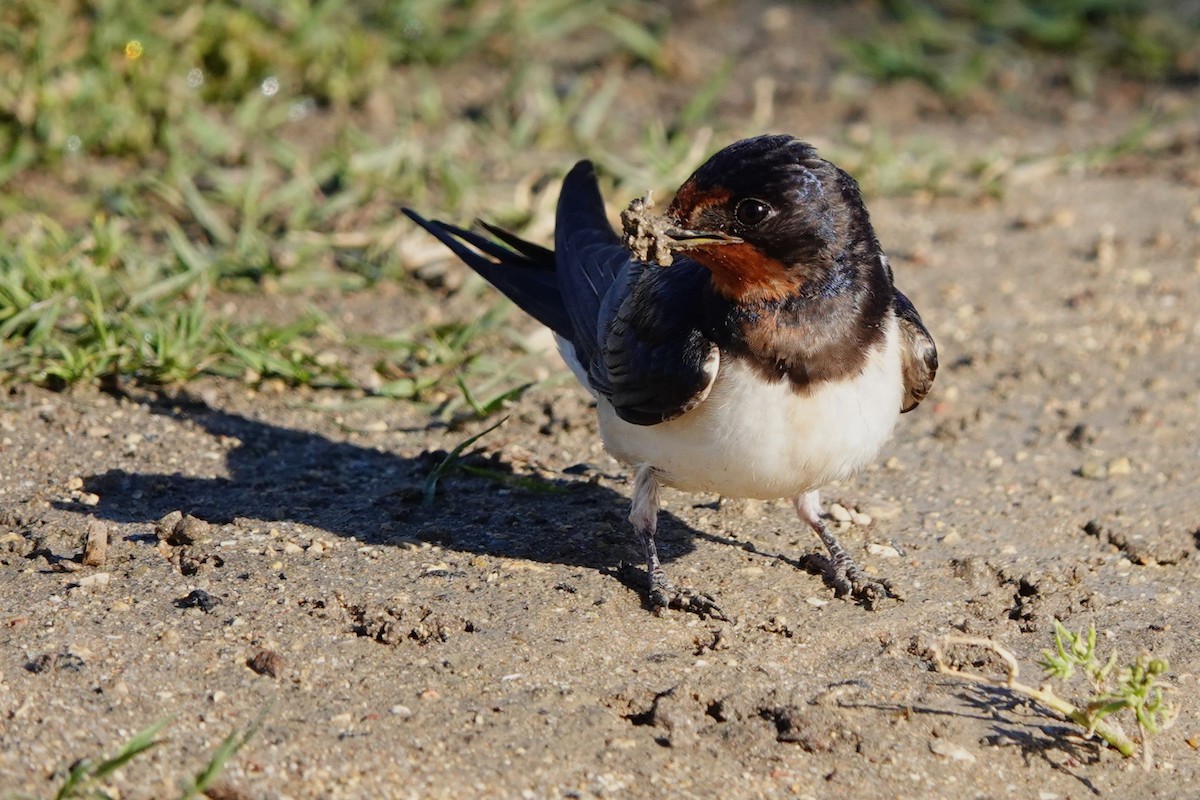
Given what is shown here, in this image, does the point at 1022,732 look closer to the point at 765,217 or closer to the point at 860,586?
the point at 860,586

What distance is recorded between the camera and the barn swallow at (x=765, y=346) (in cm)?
404

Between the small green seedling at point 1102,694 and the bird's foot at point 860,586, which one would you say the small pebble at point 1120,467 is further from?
the small green seedling at point 1102,694

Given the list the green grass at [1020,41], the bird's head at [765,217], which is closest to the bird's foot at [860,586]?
the bird's head at [765,217]

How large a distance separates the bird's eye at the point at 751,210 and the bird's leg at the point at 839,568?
1.01m

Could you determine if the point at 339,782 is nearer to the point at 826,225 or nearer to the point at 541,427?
the point at 826,225

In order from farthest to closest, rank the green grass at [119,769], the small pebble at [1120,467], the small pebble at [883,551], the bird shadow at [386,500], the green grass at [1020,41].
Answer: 1. the green grass at [1020,41]
2. the small pebble at [1120,467]
3. the small pebble at [883,551]
4. the bird shadow at [386,500]
5. the green grass at [119,769]

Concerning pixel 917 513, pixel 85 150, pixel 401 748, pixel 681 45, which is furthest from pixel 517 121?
pixel 401 748

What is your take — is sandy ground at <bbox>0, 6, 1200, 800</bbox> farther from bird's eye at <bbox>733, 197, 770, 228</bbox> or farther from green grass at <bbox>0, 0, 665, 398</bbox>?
bird's eye at <bbox>733, 197, 770, 228</bbox>

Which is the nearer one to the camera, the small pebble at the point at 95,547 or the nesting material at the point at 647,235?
the nesting material at the point at 647,235

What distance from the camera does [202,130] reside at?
7.16m

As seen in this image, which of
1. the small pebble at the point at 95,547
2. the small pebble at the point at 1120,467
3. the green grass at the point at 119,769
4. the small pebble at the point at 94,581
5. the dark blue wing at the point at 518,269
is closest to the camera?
the green grass at the point at 119,769

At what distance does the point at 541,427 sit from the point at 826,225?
172 centimetres

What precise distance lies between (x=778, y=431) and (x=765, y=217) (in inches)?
21.7

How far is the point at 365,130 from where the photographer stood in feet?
25.1
